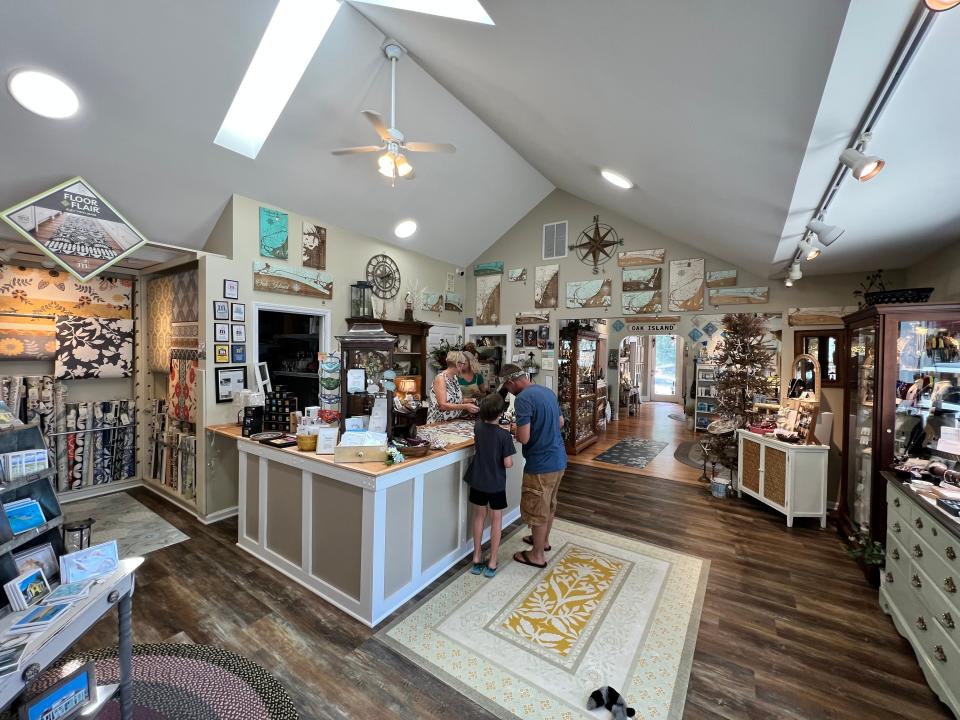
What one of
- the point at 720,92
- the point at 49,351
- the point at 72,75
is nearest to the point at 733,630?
the point at 720,92

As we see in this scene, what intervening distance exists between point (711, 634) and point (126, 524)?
5072 millimetres

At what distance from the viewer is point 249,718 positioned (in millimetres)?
1773

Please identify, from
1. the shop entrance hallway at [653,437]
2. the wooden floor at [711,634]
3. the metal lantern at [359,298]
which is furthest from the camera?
the shop entrance hallway at [653,437]

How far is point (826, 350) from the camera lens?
14.9 feet

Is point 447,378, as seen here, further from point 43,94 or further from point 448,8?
point 43,94

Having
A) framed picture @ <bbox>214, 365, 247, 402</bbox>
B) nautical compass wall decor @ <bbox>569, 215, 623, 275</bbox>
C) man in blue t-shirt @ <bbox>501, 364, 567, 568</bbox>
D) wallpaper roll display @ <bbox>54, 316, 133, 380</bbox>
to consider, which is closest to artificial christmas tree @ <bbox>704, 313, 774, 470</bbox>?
nautical compass wall decor @ <bbox>569, 215, 623, 275</bbox>

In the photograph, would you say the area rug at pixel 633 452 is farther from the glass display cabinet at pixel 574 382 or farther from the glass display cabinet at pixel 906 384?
the glass display cabinet at pixel 906 384

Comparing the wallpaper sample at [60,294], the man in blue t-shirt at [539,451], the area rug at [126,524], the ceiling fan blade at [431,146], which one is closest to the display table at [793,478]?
the man in blue t-shirt at [539,451]

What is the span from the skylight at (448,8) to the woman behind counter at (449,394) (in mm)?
2481

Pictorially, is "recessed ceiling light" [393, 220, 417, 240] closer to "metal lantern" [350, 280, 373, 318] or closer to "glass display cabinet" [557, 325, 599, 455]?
"metal lantern" [350, 280, 373, 318]

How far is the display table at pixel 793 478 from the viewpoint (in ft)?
12.8

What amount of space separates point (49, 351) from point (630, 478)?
6.88 m

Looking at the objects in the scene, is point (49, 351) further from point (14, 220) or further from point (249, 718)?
point (249, 718)

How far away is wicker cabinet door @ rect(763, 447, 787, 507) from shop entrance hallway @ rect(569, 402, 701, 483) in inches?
41.7
